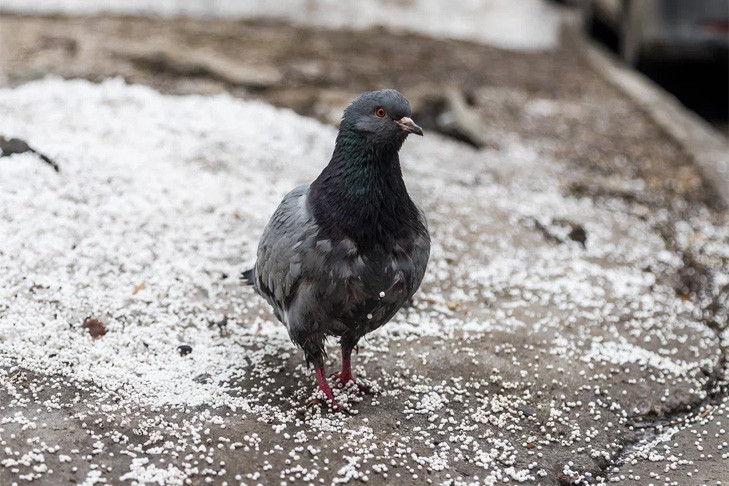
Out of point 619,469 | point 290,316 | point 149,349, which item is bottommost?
point 619,469

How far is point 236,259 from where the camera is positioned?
4449mm

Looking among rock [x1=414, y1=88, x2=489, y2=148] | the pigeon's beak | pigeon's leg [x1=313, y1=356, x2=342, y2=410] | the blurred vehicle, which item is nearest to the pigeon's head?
the pigeon's beak

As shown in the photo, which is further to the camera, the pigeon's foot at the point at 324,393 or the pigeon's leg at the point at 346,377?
the pigeon's leg at the point at 346,377

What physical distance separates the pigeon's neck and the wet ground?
80 cm

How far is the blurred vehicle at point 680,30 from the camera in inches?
321

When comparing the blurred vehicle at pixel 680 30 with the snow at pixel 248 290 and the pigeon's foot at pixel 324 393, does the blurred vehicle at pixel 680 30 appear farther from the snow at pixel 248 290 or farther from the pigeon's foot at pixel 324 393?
the pigeon's foot at pixel 324 393

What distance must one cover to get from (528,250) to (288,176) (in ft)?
5.35

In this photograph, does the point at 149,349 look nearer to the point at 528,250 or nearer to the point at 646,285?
the point at 528,250

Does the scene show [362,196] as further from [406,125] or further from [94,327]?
[94,327]

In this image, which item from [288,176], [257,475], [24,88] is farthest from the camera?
[24,88]

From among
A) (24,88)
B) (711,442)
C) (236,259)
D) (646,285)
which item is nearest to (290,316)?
(236,259)

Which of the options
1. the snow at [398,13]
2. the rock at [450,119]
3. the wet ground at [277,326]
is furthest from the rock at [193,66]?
the snow at [398,13]

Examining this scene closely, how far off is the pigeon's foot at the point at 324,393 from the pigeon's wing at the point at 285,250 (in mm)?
268

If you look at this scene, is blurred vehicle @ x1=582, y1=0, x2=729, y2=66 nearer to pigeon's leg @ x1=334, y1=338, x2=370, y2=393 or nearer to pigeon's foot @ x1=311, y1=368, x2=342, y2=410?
pigeon's leg @ x1=334, y1=338, x2=370, y2=393
